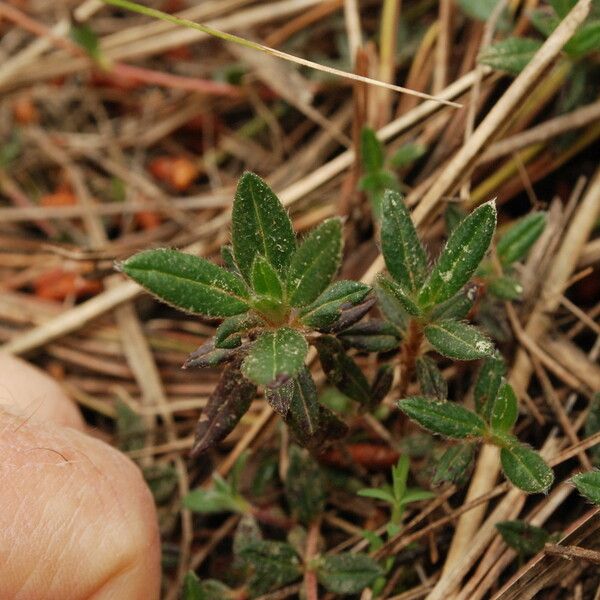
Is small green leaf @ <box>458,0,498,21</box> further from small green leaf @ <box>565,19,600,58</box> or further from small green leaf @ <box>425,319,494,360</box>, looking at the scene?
small green leaf @ <box>425,319,494,360</box>

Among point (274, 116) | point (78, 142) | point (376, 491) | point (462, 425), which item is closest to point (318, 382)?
point (376, 491)

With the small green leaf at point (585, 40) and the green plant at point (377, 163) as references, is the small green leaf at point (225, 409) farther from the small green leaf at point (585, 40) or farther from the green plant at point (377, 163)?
the small green leaf at point (585, 40)

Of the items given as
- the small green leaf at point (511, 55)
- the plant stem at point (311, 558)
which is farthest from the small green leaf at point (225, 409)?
the small green leaf at point (511, 55)

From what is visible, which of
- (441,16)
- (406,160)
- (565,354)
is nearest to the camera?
(565,354)

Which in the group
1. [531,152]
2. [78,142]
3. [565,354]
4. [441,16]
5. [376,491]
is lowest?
[376,491]

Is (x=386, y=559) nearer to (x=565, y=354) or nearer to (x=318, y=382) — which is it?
(x=318, y=382)

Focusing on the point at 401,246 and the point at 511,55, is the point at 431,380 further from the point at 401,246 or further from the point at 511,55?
the point at 511,55

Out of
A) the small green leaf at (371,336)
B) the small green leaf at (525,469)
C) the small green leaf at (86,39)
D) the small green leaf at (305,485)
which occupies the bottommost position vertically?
the small green leaf at (305,485)
